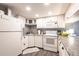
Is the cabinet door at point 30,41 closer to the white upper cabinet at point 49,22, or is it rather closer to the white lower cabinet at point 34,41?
the white lower cabinet at point 34,41

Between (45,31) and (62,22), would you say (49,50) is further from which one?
(62,22)

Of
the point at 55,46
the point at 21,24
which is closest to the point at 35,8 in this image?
the point at 21,24

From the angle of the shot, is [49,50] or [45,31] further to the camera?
[45,31]

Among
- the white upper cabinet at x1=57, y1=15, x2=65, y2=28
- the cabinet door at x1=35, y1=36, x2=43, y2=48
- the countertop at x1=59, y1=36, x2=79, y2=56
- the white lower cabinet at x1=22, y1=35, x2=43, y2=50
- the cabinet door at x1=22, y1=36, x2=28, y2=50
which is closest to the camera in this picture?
the countertop at x1=59, y1=36, x2=79, y2=56

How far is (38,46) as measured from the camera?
303 centimetres

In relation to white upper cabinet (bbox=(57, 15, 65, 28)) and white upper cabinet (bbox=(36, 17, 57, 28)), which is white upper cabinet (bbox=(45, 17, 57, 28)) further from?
white upper cabinet (bbox=(57, 15, 65, 28))

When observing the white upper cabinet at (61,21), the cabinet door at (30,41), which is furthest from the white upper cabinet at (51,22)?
the cabinet door at (30,41)

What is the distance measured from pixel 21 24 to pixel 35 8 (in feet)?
2.09

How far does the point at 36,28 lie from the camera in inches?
103

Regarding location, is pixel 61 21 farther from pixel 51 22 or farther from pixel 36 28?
pixel 36 28

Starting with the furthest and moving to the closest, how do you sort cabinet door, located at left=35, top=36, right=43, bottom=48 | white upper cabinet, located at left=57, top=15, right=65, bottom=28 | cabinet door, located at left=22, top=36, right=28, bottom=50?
cabinet door, located at left=35, top=36, right=43, bottom=48
white upper cabinet, located at left=57, top=15, right=65, bottom=28
cabinet door, located at left=22, top=36, right=28, bottom=50

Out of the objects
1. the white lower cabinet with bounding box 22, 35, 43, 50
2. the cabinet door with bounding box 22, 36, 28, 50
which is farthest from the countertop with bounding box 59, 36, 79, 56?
the white lower cabinet with bounding box 22, 35, 43, 50

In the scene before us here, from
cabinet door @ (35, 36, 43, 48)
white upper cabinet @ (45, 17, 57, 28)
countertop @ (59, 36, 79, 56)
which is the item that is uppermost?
white upper cabinet @ (45, 17, 57, 28)

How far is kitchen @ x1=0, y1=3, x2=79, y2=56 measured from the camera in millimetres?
1388
